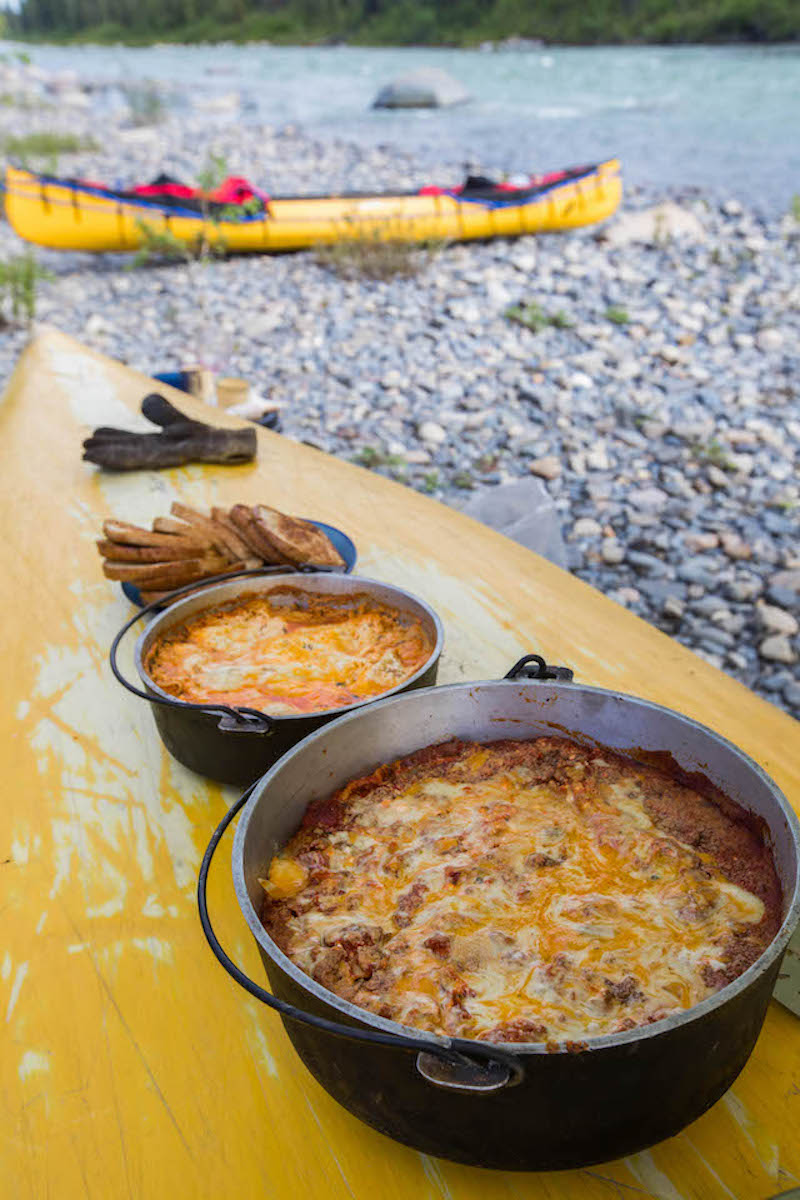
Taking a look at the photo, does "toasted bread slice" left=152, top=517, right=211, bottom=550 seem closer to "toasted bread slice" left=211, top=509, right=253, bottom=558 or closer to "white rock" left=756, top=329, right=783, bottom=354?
"toasted bread slice" left=211, top=509, right=253, bottom=558

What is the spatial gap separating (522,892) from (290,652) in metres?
0.82

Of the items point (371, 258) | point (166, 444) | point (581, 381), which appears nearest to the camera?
point (166, 444)

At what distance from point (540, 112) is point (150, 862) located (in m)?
22.6

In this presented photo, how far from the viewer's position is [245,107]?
24.1 meters

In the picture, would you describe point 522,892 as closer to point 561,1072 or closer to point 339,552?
point 561,1072

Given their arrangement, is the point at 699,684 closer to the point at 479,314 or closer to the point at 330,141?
the point at 479,314

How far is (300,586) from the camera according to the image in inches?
82.4

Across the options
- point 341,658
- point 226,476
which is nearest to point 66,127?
point 226,476

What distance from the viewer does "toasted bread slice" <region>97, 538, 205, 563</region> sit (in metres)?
2.27

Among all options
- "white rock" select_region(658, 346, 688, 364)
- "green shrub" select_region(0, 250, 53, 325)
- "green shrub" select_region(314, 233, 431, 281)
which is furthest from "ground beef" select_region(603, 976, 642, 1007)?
"green shrub" select_region(314, 233, 431, 281)

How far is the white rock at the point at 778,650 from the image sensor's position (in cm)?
406

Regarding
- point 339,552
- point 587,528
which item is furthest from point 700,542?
point 339,552

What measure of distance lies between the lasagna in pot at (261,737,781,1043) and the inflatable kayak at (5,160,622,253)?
28.0ft

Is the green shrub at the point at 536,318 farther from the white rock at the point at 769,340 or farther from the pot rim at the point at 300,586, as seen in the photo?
the pot rim at the point at 300,586
